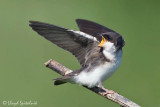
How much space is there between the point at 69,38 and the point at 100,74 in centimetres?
57

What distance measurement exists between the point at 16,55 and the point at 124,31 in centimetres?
220

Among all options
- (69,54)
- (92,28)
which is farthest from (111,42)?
(69,54)

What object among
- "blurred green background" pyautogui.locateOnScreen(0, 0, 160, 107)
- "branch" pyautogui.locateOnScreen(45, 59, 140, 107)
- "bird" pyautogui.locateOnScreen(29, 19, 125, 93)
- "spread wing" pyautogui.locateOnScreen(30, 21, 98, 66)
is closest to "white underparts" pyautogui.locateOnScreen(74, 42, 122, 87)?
"bird" pyautogui.locateOnScreen(29, 19, 125, 93)

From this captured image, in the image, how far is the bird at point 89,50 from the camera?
5523 mm

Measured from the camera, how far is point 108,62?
5539 mm

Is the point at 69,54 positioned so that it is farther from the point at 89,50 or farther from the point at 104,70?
the point at 104,70

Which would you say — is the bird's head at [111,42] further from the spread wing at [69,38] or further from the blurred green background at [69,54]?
the blurred green background at [69,54]

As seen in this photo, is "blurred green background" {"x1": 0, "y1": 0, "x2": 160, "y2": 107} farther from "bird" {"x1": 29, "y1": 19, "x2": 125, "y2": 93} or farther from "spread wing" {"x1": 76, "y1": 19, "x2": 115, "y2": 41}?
"bird" {"x1": 29, "y1": 19, "x2": 125, "y2": 93}

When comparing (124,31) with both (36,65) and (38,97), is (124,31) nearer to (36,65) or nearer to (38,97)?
(36,65)

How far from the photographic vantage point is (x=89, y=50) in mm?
5797

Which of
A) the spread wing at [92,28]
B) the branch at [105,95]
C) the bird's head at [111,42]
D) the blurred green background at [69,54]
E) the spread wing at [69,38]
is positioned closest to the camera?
the branch at [105,95]

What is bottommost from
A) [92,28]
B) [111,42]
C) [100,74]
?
[100,74]

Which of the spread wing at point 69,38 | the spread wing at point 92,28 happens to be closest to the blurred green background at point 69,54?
the spread wing at point 92,28

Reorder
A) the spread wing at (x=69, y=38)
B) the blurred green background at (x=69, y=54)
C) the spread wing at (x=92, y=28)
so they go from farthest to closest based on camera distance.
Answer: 1. the blurred green background at (x=69, y=54)
2. the spread wing at (x=92, y=28)
3. the spread wing at (x=69, y=38)
